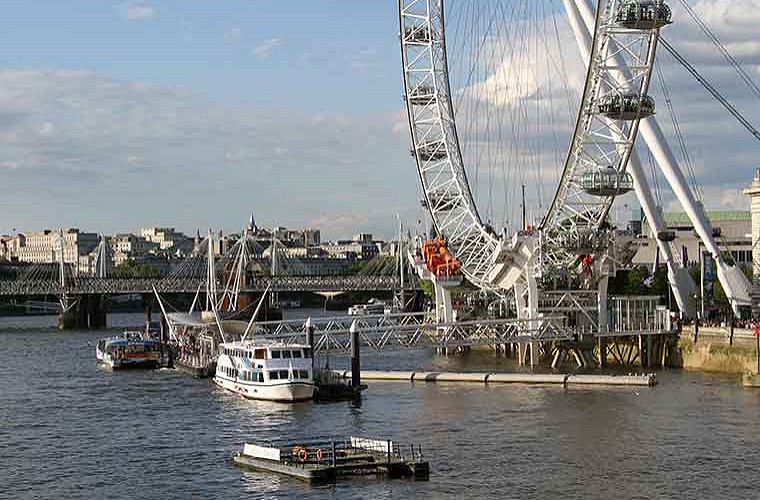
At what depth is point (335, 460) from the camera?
48.2 m

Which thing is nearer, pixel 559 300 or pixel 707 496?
pixel 707 496

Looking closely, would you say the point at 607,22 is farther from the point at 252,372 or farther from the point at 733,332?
the point at 252,372

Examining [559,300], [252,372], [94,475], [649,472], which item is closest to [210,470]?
[94,475]

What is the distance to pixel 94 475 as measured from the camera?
5178 centimetres

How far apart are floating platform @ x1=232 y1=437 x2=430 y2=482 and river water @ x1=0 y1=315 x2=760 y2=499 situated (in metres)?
0.53

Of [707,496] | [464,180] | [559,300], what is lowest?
[707,496]

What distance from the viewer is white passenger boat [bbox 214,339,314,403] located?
231 ft

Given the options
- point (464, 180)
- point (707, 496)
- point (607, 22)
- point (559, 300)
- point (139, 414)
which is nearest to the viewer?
point (707, 496)

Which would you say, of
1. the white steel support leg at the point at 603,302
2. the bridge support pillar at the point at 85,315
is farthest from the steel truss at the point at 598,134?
the bridge support pillar at the point at 85,315

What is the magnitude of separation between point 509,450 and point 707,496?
10.2 metres

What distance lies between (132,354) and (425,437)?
145ft

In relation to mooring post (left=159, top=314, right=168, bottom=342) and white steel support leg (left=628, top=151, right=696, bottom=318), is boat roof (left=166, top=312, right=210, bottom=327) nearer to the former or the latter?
mooring post (left=159, top=314, right=168, bottom=342)

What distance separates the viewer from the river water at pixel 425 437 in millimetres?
47594

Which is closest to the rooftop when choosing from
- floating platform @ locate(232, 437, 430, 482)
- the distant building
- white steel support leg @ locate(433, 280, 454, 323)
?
the distant building
